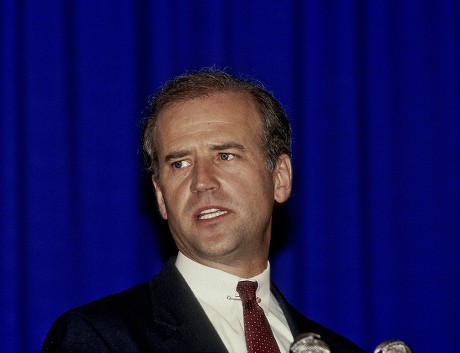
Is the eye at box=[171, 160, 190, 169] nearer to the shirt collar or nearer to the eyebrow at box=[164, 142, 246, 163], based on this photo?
the eyebrow at box=[164, 142, 246, 163]

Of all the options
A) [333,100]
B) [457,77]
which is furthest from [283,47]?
[457,77]

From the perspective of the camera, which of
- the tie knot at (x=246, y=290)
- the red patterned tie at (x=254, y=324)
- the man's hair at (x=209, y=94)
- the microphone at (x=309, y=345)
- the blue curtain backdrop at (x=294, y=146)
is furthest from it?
the blue curtain backdrop at (x=294, y=146)

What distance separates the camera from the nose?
7.70 ft

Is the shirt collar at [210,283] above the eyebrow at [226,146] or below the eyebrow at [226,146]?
below

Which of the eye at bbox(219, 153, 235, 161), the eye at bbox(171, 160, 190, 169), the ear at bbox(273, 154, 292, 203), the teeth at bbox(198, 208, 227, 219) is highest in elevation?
the eye at bbox(219, 153, 235, 161)

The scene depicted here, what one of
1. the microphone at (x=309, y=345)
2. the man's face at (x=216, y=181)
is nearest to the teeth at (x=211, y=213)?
the man's face at (x=216, y=181)

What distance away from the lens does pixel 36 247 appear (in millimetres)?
2799

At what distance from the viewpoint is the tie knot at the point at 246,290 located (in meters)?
2.40

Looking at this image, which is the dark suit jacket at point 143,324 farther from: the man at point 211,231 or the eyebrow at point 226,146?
the eyebrow at point 226,146

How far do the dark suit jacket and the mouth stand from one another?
17cm

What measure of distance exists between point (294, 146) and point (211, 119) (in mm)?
697

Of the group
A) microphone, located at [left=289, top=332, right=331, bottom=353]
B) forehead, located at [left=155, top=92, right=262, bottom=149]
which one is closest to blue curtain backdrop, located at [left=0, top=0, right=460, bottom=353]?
forehead, located at [left=155, top=92, right=262, bottom=149]

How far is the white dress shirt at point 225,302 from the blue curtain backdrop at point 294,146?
515 mm

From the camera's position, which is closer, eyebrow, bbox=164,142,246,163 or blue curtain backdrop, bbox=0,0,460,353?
eyebrow, bbox=164,142,246,163
